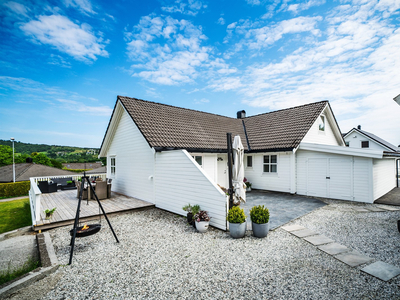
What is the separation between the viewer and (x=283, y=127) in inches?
525

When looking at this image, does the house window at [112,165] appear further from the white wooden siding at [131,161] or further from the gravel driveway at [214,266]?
the gravel driveway at [214,266]

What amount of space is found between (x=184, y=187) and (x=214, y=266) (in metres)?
3.63

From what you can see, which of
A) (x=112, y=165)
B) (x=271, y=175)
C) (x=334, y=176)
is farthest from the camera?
(x=112, y=165)

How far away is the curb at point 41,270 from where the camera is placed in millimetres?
3302

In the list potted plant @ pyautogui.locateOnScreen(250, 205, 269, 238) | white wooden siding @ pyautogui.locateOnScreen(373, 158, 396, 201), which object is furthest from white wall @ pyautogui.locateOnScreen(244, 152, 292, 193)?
potted plant @ pyautogui.locateOnScreen(250, 205, 269, 238)

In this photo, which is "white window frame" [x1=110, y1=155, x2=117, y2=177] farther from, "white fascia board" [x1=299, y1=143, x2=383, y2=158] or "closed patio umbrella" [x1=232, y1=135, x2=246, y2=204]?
"white fascia board" [x1=299, y1=143, x2=383, y2=158]

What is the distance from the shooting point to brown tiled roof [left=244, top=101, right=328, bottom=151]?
11.8 meters

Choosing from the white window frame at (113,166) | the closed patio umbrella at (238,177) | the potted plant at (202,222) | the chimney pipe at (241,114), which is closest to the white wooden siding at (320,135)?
the chimney pipe at (241,114)

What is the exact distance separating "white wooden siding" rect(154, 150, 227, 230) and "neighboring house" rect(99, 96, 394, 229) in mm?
34

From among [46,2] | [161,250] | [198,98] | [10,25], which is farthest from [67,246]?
[198,98]

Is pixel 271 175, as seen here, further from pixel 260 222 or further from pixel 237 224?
pixel 237 224

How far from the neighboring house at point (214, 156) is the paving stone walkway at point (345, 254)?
94.9 inches

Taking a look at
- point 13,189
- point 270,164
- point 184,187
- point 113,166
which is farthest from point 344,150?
point 13,189

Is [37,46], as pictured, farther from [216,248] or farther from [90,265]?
[216,248]
